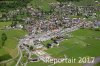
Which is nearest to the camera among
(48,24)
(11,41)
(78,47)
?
(78,47)

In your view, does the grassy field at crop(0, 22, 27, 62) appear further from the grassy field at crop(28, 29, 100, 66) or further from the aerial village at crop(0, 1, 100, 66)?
the grassy field at crop(28, 29, 100, 66)

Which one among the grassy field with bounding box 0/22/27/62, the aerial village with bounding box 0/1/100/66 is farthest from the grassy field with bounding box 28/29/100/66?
the grassy field with bounding box 0/22/27/62

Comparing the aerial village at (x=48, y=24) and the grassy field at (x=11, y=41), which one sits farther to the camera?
the aerial village at (x=48, y=24)

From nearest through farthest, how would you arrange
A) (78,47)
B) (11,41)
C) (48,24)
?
1. (78,47)
2. (11,41)
3. (48,24)

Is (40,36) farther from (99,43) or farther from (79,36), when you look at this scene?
(99,43)

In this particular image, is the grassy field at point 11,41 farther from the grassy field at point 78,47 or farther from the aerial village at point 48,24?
the grassy field at point 78,47

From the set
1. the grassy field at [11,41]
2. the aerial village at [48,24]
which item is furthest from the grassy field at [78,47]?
the grassy field at [11,41]

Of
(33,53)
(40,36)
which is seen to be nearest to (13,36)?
(40,36)

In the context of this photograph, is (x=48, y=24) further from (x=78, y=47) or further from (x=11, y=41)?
(x=78, y=47)

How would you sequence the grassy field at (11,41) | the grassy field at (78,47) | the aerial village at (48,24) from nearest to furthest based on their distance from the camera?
the grassy field at (11,41) < the grassy field at (78,47) < the aerial village at (48,24)

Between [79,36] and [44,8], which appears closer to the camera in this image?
[79,36]

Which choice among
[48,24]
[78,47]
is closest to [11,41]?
[78,47]
